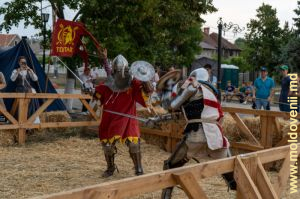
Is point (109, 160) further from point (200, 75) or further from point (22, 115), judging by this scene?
point (22, 115)

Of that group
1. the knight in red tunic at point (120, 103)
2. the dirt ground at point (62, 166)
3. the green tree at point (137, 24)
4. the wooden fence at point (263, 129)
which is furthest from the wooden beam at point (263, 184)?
the green tree at point (137, 24)

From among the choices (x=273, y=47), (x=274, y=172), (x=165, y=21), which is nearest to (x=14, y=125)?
(x=274, y=172)

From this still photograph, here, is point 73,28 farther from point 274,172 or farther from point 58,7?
point 274,172

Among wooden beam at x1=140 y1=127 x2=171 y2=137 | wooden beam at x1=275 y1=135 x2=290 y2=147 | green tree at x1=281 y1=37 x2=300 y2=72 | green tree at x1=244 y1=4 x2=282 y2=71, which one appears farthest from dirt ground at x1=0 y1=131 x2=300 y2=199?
green tree at x1=244 y1=4 x2=282 y2=71

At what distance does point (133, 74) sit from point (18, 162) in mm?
2807

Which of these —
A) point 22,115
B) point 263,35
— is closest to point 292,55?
point 263,35

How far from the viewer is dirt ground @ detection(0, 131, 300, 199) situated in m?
5.83

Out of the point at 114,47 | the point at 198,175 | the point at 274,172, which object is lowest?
the point at 274,172

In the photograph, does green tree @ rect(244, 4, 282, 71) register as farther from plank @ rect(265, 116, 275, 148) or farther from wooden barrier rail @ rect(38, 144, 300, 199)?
wooden barrier rail @ rect(38, 144, 300, 199)

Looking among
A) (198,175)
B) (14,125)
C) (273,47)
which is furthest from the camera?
(273,47)

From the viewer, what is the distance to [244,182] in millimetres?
3307

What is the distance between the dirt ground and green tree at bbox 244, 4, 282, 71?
25367 millimetres

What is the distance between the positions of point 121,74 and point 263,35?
30.3 meters

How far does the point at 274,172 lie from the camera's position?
7.13 meters
